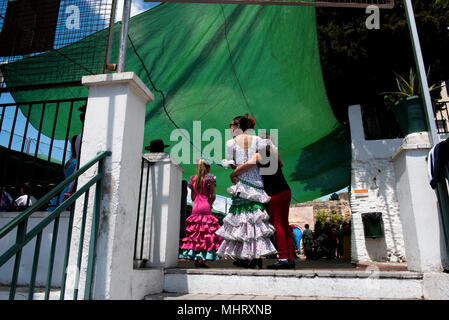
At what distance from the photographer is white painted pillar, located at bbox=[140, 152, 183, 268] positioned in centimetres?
320

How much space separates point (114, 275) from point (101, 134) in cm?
108

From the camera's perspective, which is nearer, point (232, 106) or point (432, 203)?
point (432, 203)

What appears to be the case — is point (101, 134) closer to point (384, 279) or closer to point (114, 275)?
point (114, 275)

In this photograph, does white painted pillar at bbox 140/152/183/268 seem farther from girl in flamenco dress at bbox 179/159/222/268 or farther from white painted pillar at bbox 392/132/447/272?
white painted pillar at bbox 392/132/447/272

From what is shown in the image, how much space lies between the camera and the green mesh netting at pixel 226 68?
16.1ft

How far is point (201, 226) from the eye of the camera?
4.06m

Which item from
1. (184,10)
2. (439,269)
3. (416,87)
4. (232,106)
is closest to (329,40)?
(416,87)

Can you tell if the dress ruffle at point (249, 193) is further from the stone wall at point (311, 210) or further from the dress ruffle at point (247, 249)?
the stone wall at point (311, 210)

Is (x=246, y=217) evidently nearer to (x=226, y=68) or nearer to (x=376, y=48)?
(x=226, y=68)

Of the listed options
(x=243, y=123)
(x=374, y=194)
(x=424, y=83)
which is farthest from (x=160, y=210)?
(x=374, y=194)

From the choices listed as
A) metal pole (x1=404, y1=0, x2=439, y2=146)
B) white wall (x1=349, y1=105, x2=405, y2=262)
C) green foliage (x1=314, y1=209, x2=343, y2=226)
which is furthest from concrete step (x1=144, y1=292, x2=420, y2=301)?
green foliage (x1=314, y1=209, x2=343, y2=226)

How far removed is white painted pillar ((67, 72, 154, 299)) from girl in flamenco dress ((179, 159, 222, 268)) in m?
1.52

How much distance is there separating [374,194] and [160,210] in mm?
4631

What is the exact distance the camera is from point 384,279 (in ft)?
8.73
